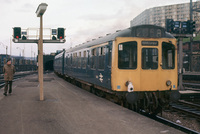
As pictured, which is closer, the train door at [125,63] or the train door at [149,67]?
the train door at [125,63]

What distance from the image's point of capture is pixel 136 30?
8.69 m

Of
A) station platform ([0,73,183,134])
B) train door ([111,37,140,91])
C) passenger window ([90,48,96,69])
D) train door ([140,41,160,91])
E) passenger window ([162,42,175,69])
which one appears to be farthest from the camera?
passenger window ([90,48,96,69])

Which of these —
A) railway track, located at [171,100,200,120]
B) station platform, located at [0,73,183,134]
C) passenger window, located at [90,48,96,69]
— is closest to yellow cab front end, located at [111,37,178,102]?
station platform, located at [0,73,183,134]

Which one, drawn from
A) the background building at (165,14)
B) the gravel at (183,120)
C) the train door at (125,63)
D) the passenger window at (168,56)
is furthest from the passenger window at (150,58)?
the background building at (165,14)

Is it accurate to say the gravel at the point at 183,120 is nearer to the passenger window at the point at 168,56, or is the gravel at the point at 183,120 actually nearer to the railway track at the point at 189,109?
the railway track at the point at 189,109

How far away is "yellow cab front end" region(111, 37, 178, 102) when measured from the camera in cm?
848

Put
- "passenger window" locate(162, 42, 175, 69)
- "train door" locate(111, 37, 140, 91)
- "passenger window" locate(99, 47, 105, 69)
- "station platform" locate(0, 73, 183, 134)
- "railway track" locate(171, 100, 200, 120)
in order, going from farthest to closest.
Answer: "passenger window" locate(99, 47, 105, 69) < "railway track" locate(171, 100, 200, 120) < "passenger window" locate(162, 42, 175, 69) < "train door" locate(111, 37, 140, 91) < "station platform" locate(0, 73, 183, 134)

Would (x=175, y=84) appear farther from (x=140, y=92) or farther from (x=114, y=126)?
(x=114, y=126)

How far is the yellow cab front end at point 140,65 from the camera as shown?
27.8 feet

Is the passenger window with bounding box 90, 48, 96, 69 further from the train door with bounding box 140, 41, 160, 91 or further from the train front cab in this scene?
the train door with bounding box 140, 41, 160, 91

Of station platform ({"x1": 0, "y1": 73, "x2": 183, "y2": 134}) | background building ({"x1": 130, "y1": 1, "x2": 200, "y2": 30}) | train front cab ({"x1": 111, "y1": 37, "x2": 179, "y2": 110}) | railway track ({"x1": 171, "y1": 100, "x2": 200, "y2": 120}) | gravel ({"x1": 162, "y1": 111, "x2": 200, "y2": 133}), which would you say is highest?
background building ({"x1": 130, "y1": 1, "x2": 200, "y2": 30})

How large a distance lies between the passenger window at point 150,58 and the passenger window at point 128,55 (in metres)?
0.35

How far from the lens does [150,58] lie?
873 cm

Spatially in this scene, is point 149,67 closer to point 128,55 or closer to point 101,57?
point 128,55
